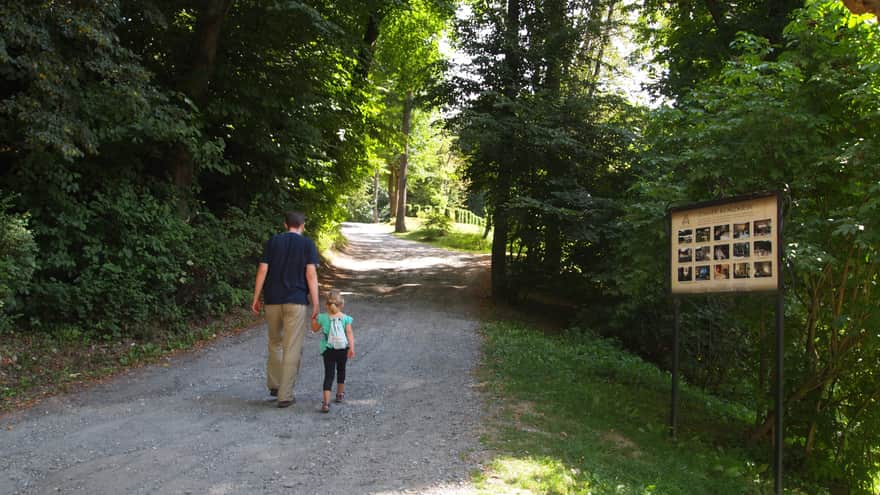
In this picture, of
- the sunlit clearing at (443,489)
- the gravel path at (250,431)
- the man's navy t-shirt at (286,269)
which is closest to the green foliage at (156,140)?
the gravel path at (250,431)

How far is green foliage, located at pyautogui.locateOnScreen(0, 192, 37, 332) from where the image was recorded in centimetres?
782

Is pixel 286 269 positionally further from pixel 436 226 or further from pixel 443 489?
pixel 436 226

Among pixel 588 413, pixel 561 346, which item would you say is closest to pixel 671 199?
pixel 588 413

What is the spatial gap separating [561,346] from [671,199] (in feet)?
17.4

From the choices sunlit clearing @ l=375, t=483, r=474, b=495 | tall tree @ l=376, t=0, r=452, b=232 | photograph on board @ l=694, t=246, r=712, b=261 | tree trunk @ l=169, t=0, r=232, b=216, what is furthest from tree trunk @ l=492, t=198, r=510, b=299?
sunlit clearing @ l=375, t=483, r=474, b=495

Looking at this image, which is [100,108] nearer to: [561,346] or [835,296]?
[561,346]

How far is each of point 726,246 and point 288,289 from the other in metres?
4.84

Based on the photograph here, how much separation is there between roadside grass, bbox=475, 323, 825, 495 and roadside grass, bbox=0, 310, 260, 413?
5132mm

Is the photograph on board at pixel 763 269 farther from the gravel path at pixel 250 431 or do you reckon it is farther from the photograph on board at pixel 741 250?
the gravel path at pixel 250 431

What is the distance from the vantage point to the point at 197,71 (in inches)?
491

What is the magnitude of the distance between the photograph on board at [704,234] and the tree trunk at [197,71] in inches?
367

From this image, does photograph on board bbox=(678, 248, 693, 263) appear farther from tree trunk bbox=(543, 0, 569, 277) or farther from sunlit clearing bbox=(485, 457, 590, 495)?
tree trunk bbox=(543, 0, 569, 277)

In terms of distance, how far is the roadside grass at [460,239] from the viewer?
3288 centimetres

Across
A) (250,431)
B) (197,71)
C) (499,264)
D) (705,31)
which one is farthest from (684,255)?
(705,31)
